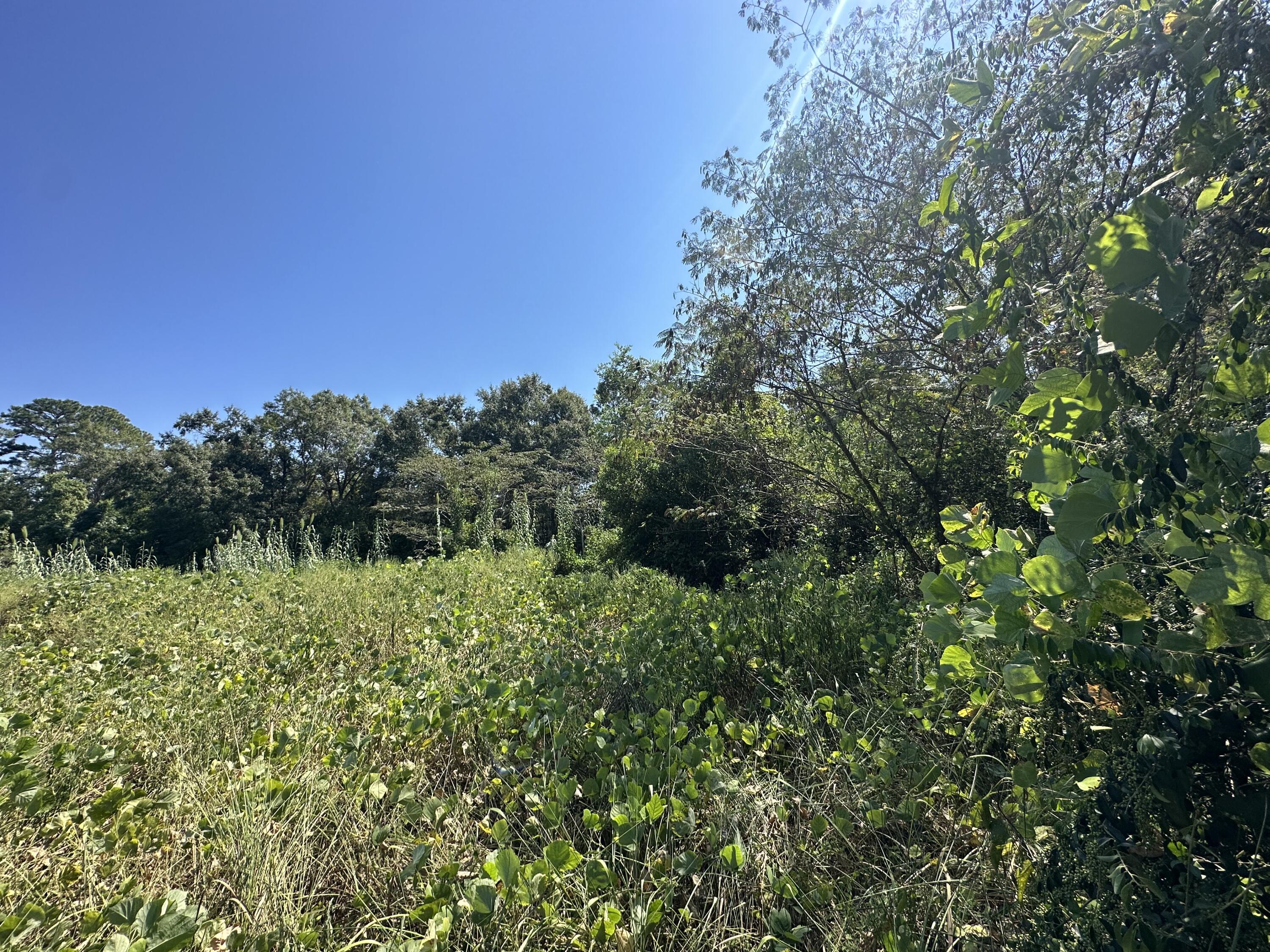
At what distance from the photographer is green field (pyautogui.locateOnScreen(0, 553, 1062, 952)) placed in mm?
1109

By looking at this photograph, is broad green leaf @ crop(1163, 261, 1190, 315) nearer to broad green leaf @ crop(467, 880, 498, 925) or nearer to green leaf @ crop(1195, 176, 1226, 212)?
green leaf @ crop(1195, 176, 1226, 212)

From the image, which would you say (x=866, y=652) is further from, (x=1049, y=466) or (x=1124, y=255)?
(x=1124, y=255)

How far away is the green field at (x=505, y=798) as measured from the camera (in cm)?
111

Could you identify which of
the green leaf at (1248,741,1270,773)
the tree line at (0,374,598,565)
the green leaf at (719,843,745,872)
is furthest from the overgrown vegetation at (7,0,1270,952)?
the tree line at (0,374,598,565)

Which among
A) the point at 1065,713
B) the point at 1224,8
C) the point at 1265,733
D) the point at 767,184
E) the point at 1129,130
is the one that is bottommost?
the point at 1065,713

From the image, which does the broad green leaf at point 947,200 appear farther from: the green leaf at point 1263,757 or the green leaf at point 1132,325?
the green leaf at point 1263,757

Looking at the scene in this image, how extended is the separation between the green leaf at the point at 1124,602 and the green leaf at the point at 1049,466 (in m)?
0.15

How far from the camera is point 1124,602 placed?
0.59 meters

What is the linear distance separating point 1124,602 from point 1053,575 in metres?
0.08

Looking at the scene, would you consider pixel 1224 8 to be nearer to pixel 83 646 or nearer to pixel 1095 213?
pixel 1095 213

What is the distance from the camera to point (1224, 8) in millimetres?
725

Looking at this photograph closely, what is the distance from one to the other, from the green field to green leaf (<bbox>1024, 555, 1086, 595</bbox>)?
2.42 ft

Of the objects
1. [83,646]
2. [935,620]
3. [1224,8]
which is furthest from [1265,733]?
[83,646]

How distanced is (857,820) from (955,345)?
236 cm
